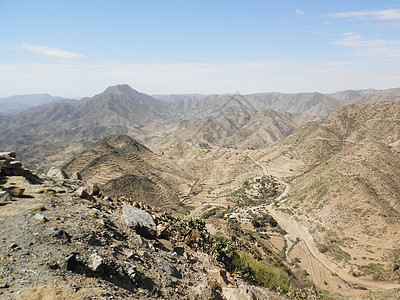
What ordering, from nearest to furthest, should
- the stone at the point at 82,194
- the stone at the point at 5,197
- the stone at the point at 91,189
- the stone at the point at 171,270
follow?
the stone at the point at 5,197
the stone at the point at 171,270
the stone at the point at 82,194
the stone at the point at 91,189

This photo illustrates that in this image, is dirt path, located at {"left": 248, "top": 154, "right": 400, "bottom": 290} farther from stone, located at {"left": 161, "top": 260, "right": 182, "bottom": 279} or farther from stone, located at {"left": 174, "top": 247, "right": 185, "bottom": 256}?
stone, located at {"left": 161, "top": 260, "right": 182, "bottom": 279}

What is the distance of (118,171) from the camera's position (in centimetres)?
9050

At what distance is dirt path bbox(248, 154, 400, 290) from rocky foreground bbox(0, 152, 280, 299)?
34.5m

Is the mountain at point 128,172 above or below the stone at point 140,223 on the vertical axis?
below

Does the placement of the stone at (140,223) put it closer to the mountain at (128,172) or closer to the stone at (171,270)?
the stone at (171,270)

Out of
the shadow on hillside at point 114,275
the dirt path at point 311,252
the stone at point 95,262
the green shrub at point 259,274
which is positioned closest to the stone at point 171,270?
the shadow on hillside at point 114,275

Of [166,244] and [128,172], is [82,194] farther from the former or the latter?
[128,172]

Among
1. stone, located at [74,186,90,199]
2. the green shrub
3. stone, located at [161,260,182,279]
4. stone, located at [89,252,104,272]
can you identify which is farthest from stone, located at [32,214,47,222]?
the green shrub

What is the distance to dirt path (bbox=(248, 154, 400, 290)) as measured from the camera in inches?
1451

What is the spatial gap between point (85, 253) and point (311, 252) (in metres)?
52.9

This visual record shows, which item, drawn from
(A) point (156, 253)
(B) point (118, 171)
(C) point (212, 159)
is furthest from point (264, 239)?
(C) point (212, 159)

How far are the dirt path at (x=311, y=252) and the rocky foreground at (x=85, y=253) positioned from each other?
34.5 m

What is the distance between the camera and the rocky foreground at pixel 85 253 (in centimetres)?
734

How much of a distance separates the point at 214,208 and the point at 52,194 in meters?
66.6
